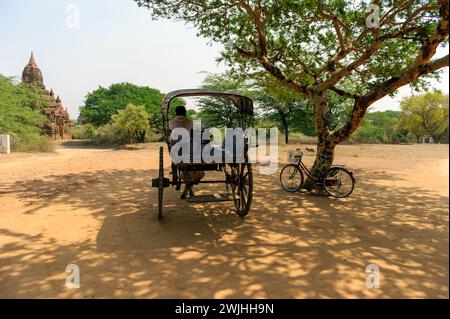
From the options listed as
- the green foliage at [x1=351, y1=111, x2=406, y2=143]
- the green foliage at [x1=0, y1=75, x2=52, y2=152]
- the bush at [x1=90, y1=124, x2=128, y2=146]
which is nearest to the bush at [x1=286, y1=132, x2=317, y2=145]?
the green foliage at [x1=351, y1=111, x2=406, y2=143]

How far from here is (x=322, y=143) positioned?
887 centimetres

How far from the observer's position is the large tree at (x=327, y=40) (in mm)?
8195

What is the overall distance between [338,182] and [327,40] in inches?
229

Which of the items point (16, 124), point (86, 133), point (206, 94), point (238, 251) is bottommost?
point (238, 251)

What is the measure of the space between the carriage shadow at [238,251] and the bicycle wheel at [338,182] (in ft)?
2.06

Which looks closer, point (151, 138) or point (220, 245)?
point (220, 245)

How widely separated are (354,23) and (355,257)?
331 inches

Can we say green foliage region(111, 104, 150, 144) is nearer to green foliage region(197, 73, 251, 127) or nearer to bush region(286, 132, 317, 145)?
green foliage region(197, 73, 251, 127)

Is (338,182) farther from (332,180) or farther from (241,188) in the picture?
(241,188)

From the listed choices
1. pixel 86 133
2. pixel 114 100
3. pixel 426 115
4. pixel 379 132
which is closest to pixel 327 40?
pixel 86 133

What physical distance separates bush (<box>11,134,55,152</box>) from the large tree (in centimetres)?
1496

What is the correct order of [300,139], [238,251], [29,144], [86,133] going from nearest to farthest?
[238,251]
[29,144]
[300,139]
[86,133]

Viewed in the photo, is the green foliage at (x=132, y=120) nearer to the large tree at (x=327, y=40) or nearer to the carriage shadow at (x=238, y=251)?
the large tree at (x=327, y=40)
